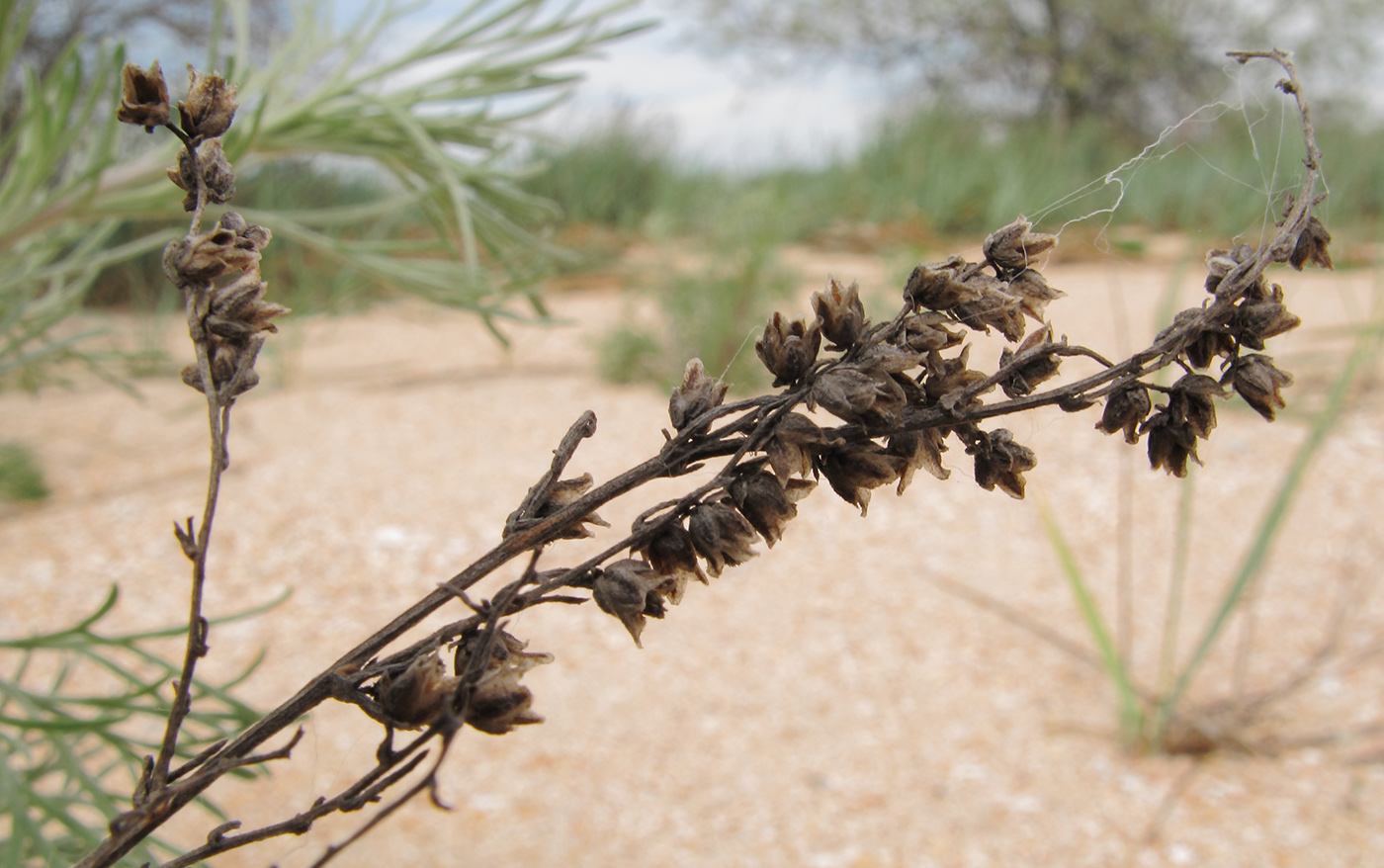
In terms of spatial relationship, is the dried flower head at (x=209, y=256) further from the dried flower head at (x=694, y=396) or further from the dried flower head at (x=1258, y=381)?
the dried flower head at (x=1258, y=381)

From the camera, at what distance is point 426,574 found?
177 cm

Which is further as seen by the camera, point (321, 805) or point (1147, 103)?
point (1147, 103)

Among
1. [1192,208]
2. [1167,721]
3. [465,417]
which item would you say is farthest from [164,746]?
[1192,208]

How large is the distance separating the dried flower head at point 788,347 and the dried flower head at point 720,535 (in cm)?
4

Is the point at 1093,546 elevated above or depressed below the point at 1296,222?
below

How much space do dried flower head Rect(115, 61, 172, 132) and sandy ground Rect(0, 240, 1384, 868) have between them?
1.67ft

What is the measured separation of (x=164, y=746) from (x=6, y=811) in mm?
502

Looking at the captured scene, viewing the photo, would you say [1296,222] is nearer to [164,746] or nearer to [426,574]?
[164,746]

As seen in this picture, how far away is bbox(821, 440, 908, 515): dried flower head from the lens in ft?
0.93

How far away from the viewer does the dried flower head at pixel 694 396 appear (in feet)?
0.91

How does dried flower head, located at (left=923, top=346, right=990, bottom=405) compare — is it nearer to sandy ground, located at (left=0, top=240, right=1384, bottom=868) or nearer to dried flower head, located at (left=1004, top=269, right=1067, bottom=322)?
dried flower head, located at (left=1004, top=269, right=1067, bottom=322)

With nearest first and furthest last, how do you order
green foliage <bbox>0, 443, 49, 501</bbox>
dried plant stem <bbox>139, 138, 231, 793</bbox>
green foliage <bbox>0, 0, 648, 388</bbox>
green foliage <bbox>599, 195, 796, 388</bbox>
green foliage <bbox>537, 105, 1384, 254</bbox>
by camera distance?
dried plant stem <bbox>139, 138, 231, 793</bbox>, green foliage <bbox>0, 0, 648, 388</bbox>, green foliage <bbox>0, 443, 49, 501</bbox>, green foliage <bbox>599, 195, 796, 388</bbox>, green foliage <bbox>537, 105, 1384, 254</bbox>

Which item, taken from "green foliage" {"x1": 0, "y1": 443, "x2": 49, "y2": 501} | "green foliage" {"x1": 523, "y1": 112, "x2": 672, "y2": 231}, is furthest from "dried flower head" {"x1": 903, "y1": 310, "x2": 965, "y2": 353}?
"green foliage" {"x1": 523, "y1": 112, "x2": 672, "y2": 231}

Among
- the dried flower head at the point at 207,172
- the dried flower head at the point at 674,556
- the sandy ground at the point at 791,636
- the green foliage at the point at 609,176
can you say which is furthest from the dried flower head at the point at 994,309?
the green foliage at the point at 609,176
